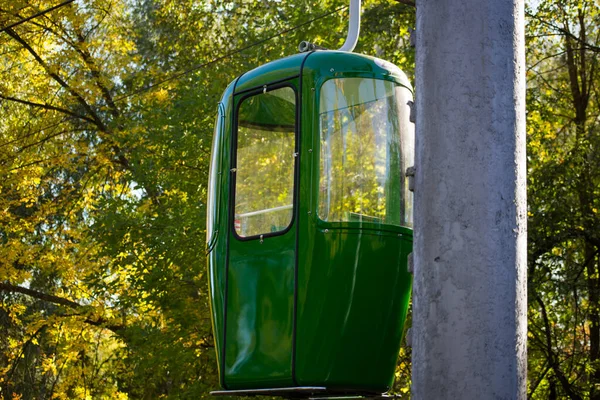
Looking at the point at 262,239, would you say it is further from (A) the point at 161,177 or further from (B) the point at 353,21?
(A) the point at 161,177

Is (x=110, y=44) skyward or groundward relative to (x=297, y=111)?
skyward

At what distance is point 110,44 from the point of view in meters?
17.1

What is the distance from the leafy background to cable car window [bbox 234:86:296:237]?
209 inches

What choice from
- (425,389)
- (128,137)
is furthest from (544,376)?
(425,389)

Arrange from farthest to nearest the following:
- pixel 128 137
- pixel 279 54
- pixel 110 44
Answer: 1. pixel 110 44
2. pixel 128 137
3. pixel 279 54

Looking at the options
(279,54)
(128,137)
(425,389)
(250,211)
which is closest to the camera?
(425,389)

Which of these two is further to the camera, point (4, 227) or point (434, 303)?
point (4, 227)

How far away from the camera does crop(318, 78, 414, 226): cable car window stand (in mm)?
6344

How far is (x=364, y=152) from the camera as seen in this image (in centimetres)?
654

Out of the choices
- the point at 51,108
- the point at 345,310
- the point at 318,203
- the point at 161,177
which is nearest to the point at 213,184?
the point at 318,203

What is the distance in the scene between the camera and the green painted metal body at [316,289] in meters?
6.21

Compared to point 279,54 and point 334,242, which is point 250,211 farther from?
point 279,54

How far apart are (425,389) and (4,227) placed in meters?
15.0

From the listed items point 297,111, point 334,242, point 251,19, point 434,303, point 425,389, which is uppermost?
point 251,19
